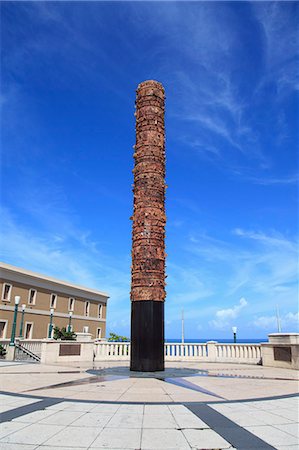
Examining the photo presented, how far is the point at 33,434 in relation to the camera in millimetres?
5309

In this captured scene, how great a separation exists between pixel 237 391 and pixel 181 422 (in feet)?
12.6

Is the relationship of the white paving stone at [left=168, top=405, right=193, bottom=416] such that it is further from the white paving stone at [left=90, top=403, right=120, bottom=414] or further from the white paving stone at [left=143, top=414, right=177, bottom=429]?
the white paving stone at [left=90, top=403, right=120, bottom=414]

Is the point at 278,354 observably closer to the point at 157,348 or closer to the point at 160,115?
the point at 157,348

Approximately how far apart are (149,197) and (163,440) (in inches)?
446

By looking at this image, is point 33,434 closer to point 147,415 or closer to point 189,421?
point 147,415

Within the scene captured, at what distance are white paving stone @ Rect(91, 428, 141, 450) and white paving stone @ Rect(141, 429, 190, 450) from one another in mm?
114

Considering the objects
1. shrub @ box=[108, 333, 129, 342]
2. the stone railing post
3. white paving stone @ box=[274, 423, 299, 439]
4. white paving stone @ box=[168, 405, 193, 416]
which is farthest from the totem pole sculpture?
shrub @ box=[108, 333, 129, 342]

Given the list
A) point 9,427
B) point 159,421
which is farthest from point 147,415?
point 9,427

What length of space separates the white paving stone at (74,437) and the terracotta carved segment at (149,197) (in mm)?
8978

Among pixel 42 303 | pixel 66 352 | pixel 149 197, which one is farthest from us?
pixel 42 303

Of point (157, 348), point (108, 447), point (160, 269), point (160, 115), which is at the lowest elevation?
point (108, 447)

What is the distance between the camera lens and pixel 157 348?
14195 millimetres

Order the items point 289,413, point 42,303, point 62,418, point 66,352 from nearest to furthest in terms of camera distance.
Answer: point 62,418
point 289,413
point 66,352
point 42,303

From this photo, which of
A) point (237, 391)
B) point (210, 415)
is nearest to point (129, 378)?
point (237, 391)
